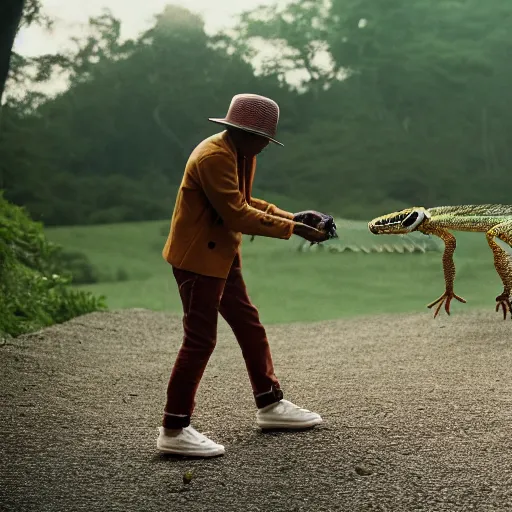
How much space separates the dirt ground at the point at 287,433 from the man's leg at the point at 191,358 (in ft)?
0.22

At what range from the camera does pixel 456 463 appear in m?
2.72

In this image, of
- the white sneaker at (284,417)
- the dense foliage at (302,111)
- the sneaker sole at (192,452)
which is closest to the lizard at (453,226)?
the white sneaker at (284,417)

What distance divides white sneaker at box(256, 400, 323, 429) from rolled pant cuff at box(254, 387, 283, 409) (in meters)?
0.01

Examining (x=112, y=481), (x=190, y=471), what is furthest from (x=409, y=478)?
(x=112, y=481)

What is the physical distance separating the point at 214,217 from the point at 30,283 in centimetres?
472

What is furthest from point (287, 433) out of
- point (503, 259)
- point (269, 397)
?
point (503, 259)

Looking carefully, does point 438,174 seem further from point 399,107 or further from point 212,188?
point 212,188

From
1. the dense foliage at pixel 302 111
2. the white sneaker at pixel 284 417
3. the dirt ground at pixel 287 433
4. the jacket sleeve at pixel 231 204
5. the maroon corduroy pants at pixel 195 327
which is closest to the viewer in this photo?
the dirt ground at pixel 287 433

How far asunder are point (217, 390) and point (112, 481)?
61.4 inches

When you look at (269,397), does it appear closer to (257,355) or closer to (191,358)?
(257,355)

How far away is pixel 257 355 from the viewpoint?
307 centimetres

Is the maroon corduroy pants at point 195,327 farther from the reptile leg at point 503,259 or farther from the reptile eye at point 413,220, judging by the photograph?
the reptile leg at point 503,259

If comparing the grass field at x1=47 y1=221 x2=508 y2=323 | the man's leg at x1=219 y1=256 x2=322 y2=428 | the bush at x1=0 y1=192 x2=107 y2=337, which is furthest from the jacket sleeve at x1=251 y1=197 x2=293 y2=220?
the grass field at x1=47 y1=221 x2=508 y2=323

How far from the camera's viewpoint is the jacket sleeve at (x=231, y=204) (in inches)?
106
